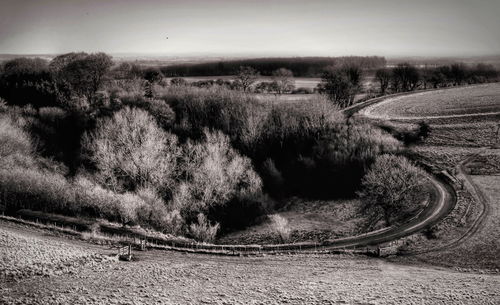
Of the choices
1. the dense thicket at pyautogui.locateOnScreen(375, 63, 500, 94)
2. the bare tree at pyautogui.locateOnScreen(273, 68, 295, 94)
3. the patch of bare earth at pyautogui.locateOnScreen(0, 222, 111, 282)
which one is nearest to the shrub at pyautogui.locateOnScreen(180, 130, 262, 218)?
the patch of bare earth at pyautogui.locateOnScreen(0, 222, 111, 282)

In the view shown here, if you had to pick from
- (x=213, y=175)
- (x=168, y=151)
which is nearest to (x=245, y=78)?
(x=168, y=151)

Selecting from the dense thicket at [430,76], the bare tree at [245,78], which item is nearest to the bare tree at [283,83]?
the bare tree at [245,78]

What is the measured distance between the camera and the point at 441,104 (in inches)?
3270

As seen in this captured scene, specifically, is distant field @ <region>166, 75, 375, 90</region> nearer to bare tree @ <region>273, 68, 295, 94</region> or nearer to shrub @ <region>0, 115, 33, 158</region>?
bare tree @ <region>273, 68, 295, 94</region>

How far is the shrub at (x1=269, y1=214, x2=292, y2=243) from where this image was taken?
45812mm

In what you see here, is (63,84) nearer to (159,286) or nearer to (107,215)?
(107,215)

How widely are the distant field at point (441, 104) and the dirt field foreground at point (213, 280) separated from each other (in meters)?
50.2

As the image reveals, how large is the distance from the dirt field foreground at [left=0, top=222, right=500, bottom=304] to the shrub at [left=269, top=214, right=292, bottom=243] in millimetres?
10986

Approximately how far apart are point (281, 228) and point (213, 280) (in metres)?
18.7

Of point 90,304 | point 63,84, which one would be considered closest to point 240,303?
point 90,304

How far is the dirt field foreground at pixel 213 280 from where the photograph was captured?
2473 centimetres

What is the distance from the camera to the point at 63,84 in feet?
277

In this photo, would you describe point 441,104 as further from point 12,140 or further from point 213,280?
point 12,140

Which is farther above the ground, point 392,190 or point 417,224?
point 392,190
